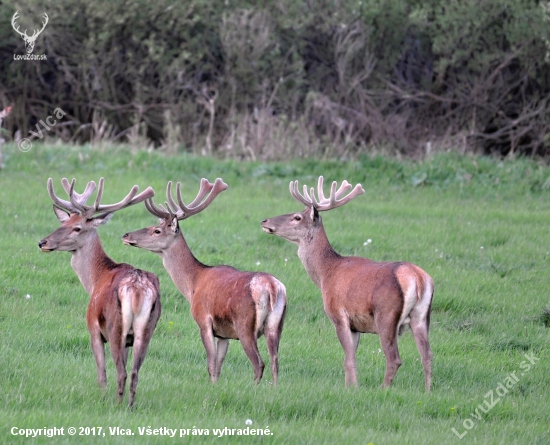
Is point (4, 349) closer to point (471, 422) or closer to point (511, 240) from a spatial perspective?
point (471, 422)

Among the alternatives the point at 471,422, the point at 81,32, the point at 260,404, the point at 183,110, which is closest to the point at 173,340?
the point at 260,404

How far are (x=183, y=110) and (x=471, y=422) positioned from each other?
17426 millimetres

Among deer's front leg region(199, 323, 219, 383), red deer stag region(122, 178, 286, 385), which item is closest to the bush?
red deer stag region(122, 178, 286, 385)

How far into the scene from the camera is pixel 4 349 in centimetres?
773

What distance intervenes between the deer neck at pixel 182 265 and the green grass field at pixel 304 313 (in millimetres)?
685

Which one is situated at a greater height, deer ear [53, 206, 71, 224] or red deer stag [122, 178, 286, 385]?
deer ear [53, 206, 71, 224]

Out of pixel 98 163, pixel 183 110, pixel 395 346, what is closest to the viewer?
pixel 395 346

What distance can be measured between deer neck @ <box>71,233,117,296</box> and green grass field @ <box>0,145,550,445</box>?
0.73 m

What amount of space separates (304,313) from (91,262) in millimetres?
3109

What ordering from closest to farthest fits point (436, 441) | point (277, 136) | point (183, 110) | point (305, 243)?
point (436, 441)
point (305, 243)
point (277, 136)
point (183, 110)

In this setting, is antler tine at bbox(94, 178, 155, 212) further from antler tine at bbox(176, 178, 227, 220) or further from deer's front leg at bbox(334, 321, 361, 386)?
deer's front leg at bbox(334, 321, 361, 386)

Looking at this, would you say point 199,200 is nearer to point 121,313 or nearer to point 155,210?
point 155,210

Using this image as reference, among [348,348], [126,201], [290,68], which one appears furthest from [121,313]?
[290,68]

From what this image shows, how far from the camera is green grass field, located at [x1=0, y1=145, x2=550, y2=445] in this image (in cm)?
625
